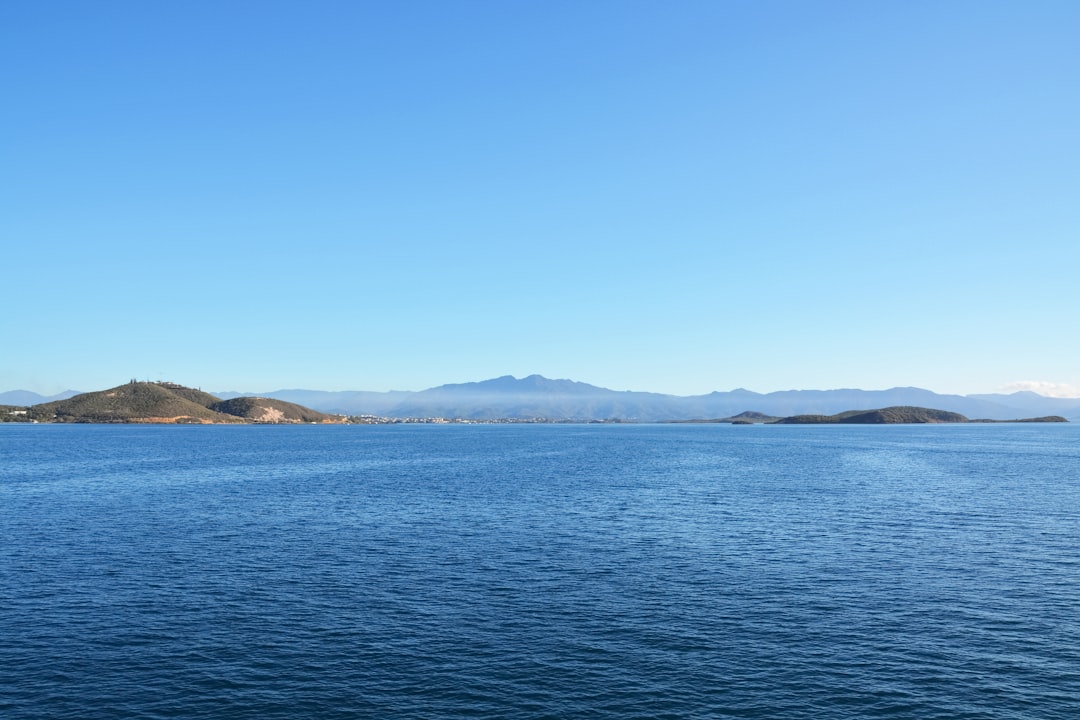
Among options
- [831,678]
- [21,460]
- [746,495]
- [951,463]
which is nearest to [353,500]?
[746,495]

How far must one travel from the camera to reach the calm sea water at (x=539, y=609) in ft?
129

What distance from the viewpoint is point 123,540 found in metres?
79.5

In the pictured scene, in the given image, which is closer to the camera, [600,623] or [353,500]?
[600,623]

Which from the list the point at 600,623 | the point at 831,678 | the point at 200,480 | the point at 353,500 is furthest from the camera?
the point at 200,480

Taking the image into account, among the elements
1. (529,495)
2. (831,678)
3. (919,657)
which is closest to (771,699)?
(831,678)

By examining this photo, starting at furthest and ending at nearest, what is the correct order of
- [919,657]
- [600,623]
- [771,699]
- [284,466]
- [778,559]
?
[284,466], [778,559], [600,623], [919,657], [771,699]

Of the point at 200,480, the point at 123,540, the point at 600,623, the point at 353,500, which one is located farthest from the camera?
the point at 200,480

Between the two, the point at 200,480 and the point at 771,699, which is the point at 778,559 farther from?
the point at 200,480

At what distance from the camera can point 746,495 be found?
121500mm

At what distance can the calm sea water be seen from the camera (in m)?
39.2

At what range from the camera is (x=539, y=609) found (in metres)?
54.0

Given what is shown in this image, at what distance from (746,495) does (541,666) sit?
85401 mm

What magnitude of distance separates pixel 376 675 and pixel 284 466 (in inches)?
5956

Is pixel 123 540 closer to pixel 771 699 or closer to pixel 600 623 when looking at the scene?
pixel 600 623
